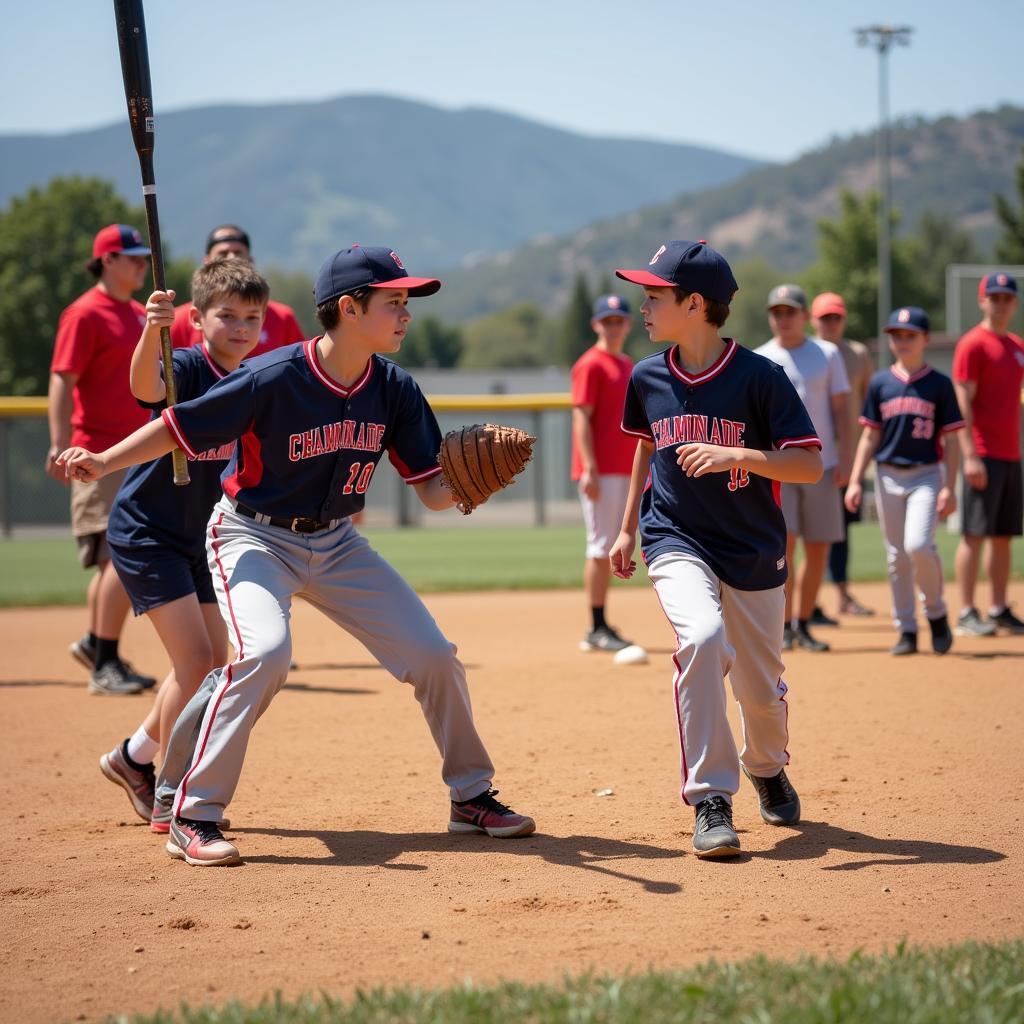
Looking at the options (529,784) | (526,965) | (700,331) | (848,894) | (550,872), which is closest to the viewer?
(526,965)

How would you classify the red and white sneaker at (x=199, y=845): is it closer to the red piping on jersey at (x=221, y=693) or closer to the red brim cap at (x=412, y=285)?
the red piping on jersey at (x=221, y=693)

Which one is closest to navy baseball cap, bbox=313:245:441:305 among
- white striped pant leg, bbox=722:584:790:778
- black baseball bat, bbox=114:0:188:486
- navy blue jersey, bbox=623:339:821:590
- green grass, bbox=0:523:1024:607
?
black baseball bat, bbox=114:0:188:486

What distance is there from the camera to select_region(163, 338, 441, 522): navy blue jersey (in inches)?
164

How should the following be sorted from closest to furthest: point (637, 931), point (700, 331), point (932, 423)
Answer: point (637, 931)
point (700, 331)
point (932, 423)

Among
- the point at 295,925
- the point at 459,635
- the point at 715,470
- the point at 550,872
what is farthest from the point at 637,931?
the point at 459,635

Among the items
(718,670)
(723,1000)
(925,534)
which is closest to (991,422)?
(925,534)

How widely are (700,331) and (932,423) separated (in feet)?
13.6

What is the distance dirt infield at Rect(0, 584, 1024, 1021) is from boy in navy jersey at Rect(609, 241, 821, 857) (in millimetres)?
350

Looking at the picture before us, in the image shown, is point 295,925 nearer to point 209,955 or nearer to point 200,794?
point 209,955

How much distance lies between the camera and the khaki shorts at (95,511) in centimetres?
721

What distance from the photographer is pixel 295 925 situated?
3.50 metres

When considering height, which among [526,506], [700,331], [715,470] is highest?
[700,331]

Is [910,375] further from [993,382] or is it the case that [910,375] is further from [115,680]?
[115,680]

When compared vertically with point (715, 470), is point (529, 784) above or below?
below
